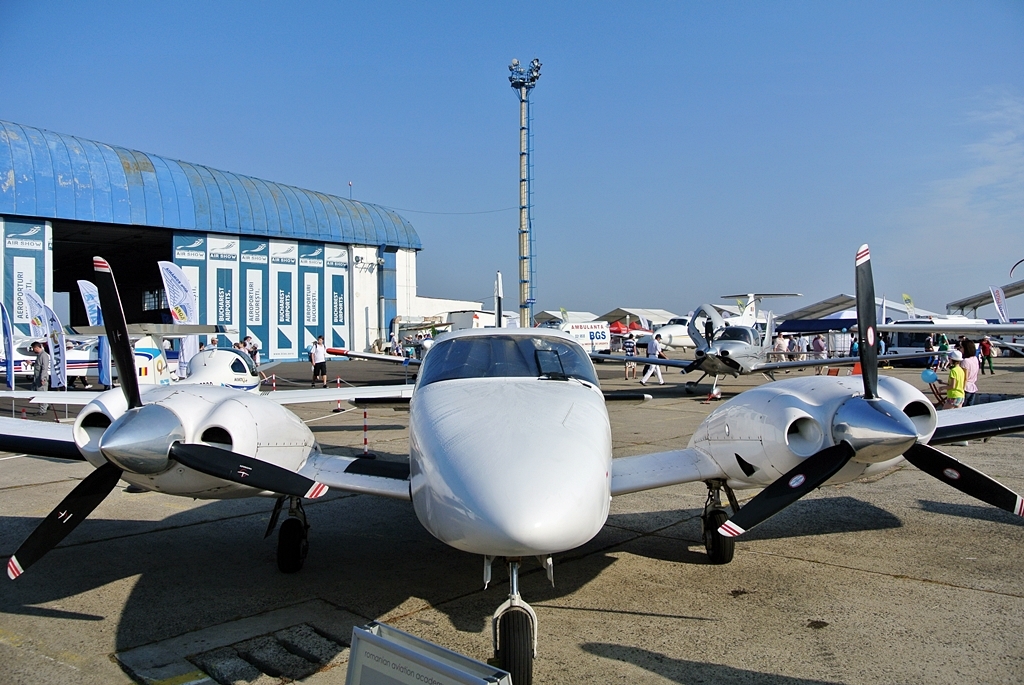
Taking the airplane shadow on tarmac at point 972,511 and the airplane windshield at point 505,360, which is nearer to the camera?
the airplane windshield at point 505,360

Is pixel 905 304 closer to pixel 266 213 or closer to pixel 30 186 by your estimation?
pixel 266 213

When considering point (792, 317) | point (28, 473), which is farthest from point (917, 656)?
point (792, 317)

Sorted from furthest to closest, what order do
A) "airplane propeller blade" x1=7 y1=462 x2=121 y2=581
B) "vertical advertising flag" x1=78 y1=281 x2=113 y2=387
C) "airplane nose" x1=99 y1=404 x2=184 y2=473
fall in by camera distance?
"vertical advertising flag" x1=78 y1=281 x2=113 y2=387 < "airplane propeller blade" x1=7 y1=462 x2=121 y2=581 < "airplane nose" x1=99 y1=404 x2=184 y2=473

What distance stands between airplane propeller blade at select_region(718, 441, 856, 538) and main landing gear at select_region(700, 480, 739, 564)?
1.00m

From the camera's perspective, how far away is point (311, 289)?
43.0 metres

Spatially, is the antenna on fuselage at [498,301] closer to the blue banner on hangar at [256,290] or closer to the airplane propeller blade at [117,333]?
the airplane propeller blade at [117,333]

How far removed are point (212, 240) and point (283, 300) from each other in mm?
5100

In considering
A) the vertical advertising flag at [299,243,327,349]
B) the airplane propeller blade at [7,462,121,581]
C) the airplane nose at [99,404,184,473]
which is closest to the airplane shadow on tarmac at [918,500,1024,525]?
the airplane nose at [99,404,184,473]

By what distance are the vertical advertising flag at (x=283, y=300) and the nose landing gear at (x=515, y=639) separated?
39.8m

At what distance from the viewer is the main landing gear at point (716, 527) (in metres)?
6.00

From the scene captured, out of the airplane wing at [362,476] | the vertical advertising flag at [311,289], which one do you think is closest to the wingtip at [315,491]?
the airplane wing at [362,476]

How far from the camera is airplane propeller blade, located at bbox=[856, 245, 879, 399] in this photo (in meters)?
5.19

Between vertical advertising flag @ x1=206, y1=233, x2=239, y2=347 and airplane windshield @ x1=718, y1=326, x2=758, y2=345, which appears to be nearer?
airplane windshield @ x1=718, y1=326, x2=758, y2=345

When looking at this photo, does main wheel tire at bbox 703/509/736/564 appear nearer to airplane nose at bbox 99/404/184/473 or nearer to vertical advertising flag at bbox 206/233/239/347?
airplane nose at bbox 99/404/184/473
